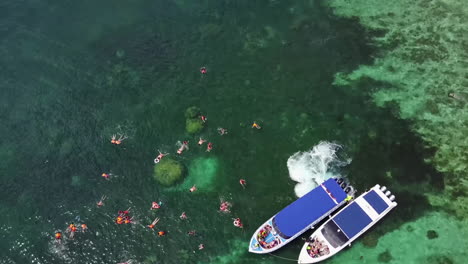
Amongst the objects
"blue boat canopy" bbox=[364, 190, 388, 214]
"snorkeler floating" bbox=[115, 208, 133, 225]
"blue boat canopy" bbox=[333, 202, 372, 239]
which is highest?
"blue boat canopy" bbox=[364, 190, 388, 214]

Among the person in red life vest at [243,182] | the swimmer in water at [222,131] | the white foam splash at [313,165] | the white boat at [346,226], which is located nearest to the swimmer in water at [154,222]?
the person in red life vest at [243,182]

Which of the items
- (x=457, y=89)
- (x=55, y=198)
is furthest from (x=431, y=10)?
(x=55, y=198)

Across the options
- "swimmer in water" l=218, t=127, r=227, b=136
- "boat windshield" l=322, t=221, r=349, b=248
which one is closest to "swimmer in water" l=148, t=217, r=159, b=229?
"swimmer in water" l=218, t=127, r=227, b=136

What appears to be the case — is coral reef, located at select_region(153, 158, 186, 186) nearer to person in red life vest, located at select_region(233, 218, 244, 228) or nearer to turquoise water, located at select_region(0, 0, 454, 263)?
turquoise water, located at select_region(0, 0, 454, 263)

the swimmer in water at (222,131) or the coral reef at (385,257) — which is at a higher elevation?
the swimmer in water at (222,131)


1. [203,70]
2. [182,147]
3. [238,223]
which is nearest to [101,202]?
[182,147]

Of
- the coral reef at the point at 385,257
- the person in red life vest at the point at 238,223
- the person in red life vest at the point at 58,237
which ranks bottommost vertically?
the person in red life vest at the point at 58,237

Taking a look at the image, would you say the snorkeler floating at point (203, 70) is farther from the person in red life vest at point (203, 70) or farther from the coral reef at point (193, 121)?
the coral reef at point (193, 121)
